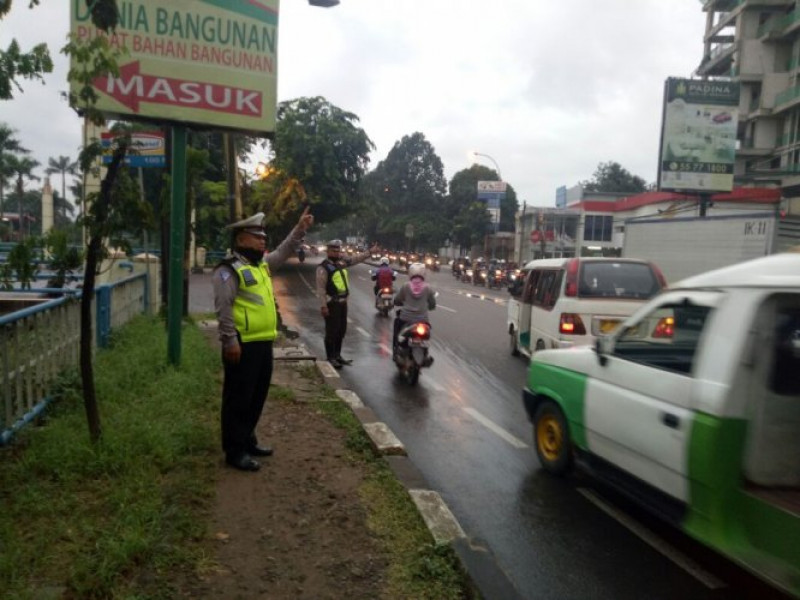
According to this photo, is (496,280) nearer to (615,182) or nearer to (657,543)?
(657,543)

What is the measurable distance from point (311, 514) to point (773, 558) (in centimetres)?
259

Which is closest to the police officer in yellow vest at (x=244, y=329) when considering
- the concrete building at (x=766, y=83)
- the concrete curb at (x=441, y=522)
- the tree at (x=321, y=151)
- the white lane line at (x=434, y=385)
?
the concrete curb at (x=441, y=522)

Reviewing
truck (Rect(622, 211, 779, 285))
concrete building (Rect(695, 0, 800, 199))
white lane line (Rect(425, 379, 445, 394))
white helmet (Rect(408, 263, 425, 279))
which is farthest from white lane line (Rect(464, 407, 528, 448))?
concrete building (Rect(695, 0, 800, 199))

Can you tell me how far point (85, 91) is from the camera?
4004mm

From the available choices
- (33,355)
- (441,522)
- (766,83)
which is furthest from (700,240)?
(766,83)

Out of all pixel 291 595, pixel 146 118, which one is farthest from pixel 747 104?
pixel 291 595

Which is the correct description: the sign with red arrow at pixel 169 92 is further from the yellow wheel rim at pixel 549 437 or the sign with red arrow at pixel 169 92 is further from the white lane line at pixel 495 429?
the yellow wheel rim at pixel 549 437

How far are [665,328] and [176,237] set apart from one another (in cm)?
532

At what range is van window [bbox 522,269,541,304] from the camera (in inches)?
385

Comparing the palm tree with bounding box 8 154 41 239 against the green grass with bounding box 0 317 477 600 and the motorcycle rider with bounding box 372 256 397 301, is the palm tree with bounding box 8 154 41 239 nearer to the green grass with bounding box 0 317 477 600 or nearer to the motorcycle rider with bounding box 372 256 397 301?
the motorcycle rider with bounding box 372 256 397 301

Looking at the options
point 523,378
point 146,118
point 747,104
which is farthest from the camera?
point 747,104

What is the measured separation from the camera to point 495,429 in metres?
6.68

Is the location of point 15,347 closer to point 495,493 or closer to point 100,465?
point 100,465

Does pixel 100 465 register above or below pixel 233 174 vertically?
below
